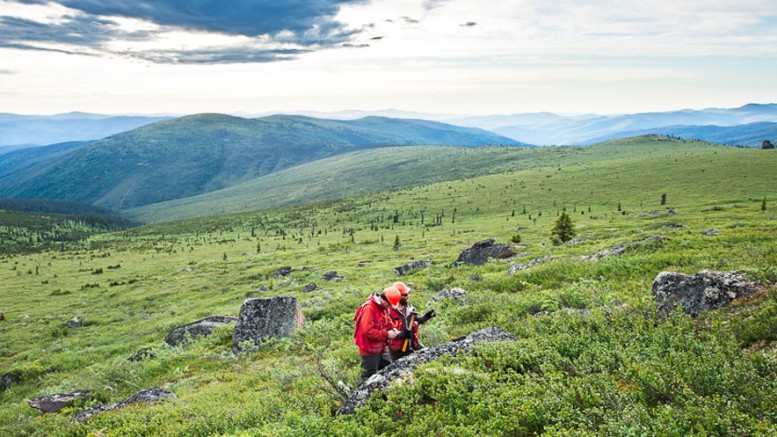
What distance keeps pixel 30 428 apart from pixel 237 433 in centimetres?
936

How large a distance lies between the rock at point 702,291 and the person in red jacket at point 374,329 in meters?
6.19

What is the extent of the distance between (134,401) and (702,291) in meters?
15.9

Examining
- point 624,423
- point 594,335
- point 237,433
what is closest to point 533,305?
point 594,335

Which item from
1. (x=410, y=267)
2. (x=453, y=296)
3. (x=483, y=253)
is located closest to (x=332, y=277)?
(x=410, y=267)

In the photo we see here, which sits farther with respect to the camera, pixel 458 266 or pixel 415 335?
pixel 458 266

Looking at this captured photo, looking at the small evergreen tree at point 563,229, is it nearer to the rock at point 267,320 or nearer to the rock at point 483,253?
the rock at point 483,253

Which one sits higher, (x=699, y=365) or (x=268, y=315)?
(x=699, y=365)

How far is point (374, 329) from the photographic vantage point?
9922 mm

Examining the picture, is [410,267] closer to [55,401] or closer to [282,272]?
[282,272]

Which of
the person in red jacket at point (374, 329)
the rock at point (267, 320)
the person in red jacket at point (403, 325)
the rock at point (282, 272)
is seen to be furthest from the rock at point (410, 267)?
the person in red jacket at point (374, 329)

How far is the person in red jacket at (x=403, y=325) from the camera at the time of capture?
1001cm

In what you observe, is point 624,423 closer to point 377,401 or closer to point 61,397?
point 377,401

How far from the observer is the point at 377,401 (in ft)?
27.4

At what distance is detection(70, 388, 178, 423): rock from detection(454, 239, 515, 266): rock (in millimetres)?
19783
